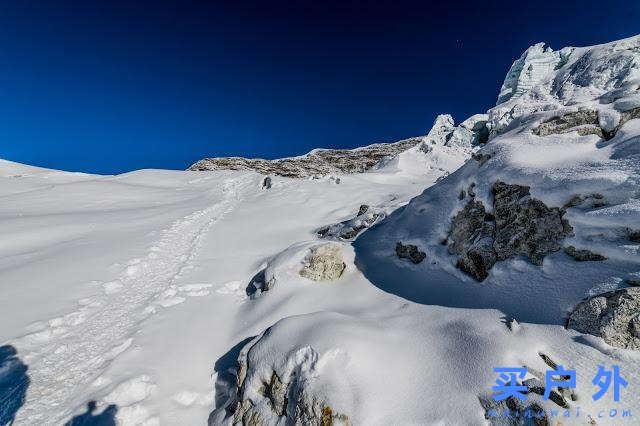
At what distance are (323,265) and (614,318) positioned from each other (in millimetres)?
5732

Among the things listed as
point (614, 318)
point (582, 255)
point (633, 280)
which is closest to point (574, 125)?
point (582, 255)

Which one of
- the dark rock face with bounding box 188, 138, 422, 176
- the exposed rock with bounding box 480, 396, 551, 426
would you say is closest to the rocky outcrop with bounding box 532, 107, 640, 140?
the exposed rock with bounding box 480, 396, 551, 426

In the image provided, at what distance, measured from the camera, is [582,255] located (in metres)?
5.20

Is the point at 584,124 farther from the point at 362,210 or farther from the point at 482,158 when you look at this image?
the point at 362,210

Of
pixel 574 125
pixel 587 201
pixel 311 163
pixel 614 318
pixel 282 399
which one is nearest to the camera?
pixel 614 318

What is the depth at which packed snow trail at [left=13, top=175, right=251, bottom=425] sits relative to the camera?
5.27 m

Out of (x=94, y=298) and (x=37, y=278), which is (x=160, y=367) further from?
(x=37, y=278)

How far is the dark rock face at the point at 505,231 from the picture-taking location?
5.84 meters

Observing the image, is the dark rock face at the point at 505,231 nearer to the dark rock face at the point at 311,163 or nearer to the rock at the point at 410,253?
the rock at the point at 410,253

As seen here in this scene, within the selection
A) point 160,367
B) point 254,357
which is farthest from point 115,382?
point 254,357

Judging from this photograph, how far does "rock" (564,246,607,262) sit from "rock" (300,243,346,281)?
4.96 metres

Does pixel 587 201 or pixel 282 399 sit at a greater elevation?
pixel 587 201

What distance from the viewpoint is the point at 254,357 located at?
17.3 ft

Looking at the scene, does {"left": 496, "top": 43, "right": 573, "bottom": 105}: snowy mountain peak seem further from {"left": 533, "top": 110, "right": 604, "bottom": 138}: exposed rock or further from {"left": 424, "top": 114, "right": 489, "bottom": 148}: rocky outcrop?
{"left": 533, "top": 110, "right": 604, "bottom": 138}: exposed rock
